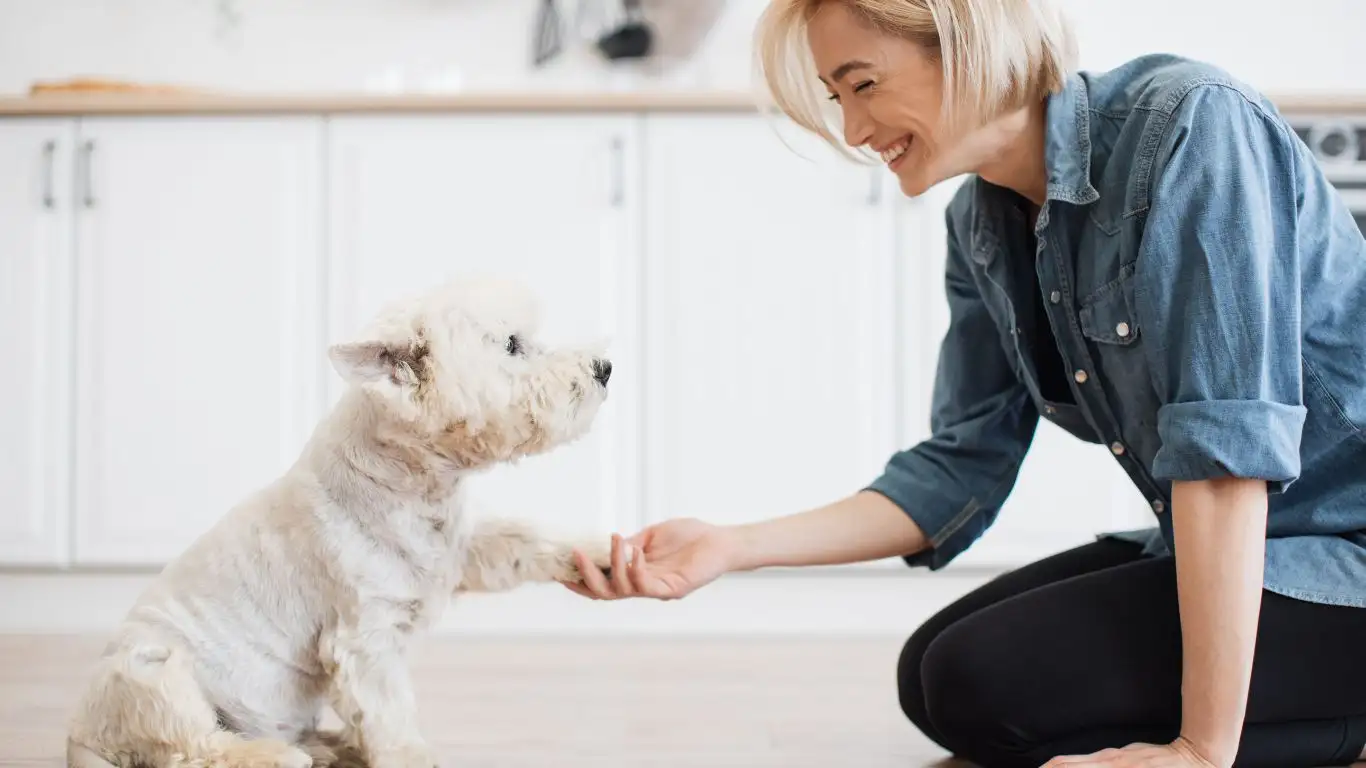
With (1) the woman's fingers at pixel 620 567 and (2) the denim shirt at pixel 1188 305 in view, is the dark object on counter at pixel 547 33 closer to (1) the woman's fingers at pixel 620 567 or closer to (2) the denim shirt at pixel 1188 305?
(2) the denim shirt at pixel 1188 305

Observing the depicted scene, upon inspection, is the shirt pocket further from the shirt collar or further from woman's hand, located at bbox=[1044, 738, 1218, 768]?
woman's hand, located at bbox=[1044, 738, 1218, 768]

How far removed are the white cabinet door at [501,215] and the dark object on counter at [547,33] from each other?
0.81 metres

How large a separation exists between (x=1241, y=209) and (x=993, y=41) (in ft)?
0.97

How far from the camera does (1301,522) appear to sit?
1254 mm

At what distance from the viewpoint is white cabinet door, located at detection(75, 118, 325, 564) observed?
2.57 meters

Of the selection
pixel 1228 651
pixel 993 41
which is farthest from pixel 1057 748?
pixel 993 41

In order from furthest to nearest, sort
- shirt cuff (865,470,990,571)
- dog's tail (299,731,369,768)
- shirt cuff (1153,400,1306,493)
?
shirt cuff (865,470,990,571), dog's tail (299,731,369,768), shirt cuff (1153,400,1306,493)

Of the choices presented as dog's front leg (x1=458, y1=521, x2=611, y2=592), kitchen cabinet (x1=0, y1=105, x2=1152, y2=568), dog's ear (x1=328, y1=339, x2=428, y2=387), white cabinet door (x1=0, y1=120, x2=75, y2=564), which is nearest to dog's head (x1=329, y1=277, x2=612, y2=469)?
dog's ear (x1=328, y1=339, x2=428, y2=387)

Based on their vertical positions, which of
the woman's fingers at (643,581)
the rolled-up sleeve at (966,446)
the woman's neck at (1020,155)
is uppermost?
the woman's neck at (1020,155)

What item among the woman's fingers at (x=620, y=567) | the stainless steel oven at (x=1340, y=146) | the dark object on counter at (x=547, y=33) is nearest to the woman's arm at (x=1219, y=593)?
the woman's fingers at (x=620, y=567)

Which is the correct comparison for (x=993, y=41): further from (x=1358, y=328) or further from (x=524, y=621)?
(x=524, y=621)

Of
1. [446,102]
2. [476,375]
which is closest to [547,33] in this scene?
[446,102]

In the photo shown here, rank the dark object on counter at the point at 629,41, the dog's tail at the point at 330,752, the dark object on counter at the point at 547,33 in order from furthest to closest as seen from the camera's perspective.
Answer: the dark object on counter at the point at 547,33
the dark object on counter at the point at 629,41
the dog's tail at the point at 330,752

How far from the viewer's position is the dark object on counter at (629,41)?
3.20 meters
